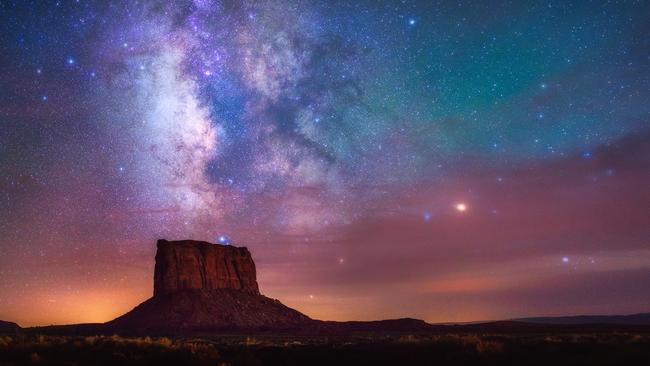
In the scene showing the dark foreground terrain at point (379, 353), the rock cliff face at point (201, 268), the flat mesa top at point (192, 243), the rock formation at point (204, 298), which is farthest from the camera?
the flat mesa top at point (192, 243)

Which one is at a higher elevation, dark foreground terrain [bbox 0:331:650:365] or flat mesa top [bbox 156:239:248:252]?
flat mesa top [bbox 156:239:248:252]

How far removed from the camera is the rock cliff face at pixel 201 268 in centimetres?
10438

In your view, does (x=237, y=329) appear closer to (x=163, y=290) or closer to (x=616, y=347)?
(x=163, y=290)

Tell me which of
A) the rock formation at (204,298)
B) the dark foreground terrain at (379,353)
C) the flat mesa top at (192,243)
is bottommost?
the dark foreground terrain at (379,353)

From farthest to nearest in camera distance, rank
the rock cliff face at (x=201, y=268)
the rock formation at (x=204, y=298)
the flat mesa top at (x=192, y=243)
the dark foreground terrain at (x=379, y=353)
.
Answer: the flat mesa top at (x=192, y=243)
the rock cliff face at (x=201, y=268)
the rock formation at (x=204, y=298)
the dark foreground terrain at (x=379, y=353)

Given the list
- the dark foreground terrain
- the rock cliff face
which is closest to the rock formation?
the rock cliff face

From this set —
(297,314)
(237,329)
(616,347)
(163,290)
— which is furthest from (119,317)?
(616,347)

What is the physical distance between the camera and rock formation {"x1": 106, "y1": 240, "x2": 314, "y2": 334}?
86.6 m

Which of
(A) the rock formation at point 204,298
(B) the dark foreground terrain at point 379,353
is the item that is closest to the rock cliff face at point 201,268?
(A) the rock formation at point 204,298

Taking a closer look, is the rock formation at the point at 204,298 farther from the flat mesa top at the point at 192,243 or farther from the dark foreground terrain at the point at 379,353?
the dark foreground terrain at the point at 379,353

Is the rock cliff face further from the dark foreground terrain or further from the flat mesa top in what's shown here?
the dark foreground terrain

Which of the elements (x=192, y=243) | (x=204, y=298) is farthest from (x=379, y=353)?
(x=192, y=243)

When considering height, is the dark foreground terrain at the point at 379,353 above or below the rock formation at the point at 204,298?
below

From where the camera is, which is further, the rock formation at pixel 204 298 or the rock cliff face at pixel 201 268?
the rock cliff face at pixel 201 268
